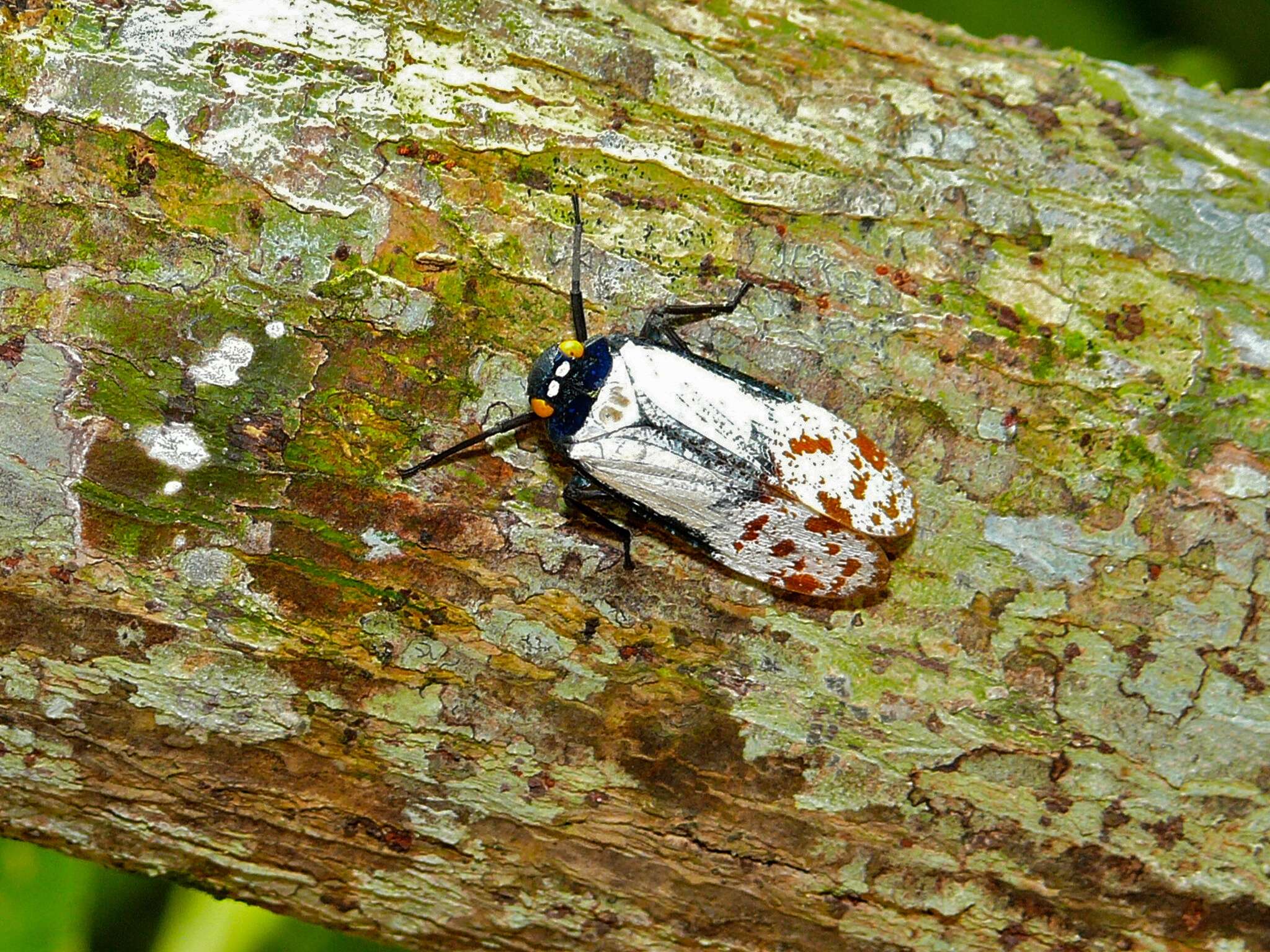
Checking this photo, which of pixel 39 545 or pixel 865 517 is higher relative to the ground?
pixel 865 517

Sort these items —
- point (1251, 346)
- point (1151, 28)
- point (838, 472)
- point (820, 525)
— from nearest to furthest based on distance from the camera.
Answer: point (1251, 346) < point (838, 472) < point (820, 525) < point (1151, 28)

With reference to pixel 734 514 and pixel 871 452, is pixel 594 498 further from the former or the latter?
pixel 871 452

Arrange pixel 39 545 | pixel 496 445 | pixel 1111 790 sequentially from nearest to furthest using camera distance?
pixel 39 545 < pixel 1111 790 < pixel 496 445

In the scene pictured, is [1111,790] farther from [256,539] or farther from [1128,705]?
[256,539]

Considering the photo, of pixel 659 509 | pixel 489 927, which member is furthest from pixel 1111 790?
pixel 489 927

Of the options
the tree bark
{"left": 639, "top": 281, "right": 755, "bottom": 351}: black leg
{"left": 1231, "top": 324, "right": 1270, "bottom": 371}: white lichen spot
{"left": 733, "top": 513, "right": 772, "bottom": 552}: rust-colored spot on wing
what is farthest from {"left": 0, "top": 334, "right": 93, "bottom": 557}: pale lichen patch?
{"left": 1231, "top": 324, "right": 1270, "bottom": 371}: white lichen spot

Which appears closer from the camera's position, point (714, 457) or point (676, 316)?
point (676, 316)

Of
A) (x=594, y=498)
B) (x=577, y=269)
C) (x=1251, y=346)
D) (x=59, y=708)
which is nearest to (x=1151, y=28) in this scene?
(x=1251, y=346)
